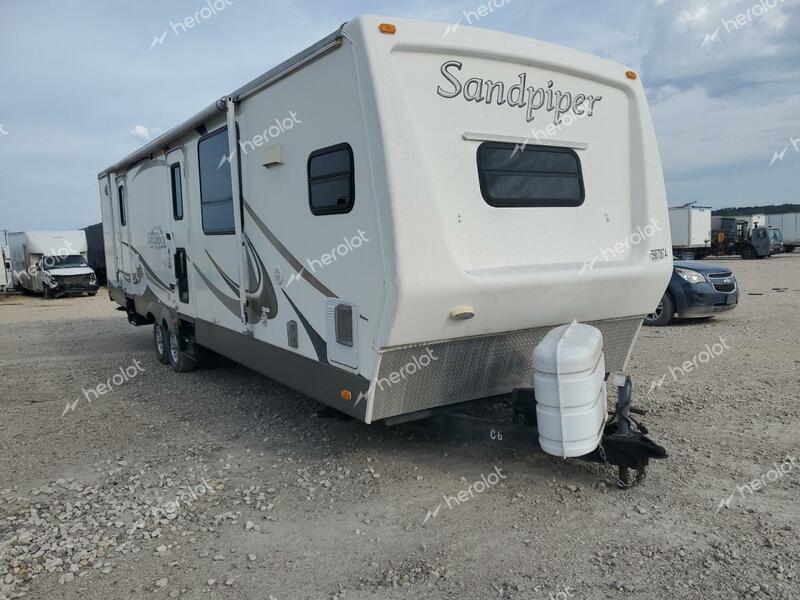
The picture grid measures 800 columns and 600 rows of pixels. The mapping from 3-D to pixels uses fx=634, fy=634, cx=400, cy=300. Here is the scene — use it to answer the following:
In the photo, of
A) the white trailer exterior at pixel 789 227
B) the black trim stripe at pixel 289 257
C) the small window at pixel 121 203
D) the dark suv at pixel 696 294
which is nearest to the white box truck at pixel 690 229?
the white trailer exterior at pixel 789 227

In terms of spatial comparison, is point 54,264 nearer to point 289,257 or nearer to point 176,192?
point 176,192

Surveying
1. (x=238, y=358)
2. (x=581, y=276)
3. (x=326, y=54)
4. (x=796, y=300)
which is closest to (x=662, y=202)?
(x=581, y=276)

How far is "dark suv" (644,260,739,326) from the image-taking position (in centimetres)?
996

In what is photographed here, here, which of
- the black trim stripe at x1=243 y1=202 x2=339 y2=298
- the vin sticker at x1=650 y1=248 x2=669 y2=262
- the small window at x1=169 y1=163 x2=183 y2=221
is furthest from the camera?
the small window at x1=169 y1=163 x2=183 y2=221

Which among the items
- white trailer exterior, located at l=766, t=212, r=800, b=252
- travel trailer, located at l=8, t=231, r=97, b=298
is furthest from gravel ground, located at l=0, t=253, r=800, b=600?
white trailer exterior, located at l=766, t=212, r=800, b=252

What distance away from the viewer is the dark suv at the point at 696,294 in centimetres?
996

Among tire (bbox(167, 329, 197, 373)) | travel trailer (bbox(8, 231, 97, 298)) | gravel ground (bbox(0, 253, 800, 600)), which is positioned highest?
travel trailer (bbox(8, 231, 97, 298))

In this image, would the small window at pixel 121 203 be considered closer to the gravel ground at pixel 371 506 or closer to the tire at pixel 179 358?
the tire at pixel 179 358

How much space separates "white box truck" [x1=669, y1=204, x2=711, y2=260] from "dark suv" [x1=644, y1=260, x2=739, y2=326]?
20702 mm

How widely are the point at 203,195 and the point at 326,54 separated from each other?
2.72 metres

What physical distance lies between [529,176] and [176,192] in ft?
14.3

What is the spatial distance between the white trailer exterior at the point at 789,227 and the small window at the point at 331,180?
39.7 m

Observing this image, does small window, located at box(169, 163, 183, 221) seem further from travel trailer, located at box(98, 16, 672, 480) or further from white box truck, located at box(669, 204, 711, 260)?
white box truck, located at box(669, 204, 711, 260)

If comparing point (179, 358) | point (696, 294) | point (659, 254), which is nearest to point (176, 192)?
point (179, 358)
